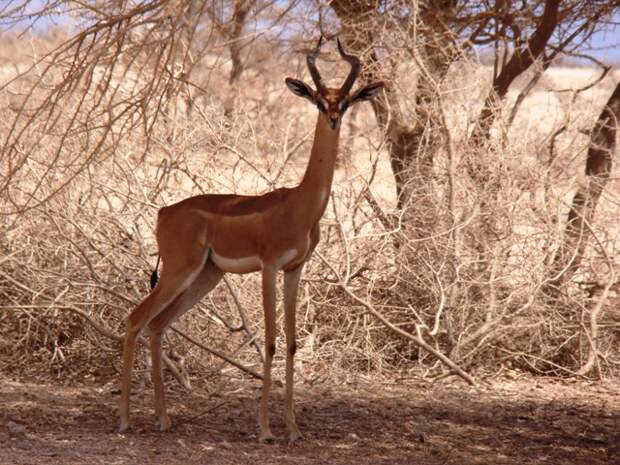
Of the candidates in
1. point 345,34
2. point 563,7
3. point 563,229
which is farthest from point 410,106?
point 563,7

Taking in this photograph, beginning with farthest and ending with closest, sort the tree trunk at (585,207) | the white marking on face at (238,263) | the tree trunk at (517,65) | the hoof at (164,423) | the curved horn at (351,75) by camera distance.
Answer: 1. the tree trunk at (517,65)
2. the tree trunk at (585,207)
3. the hoof at (164,423)
4. the white marking on face at (238,263)
5. the curved horn at (351,75)

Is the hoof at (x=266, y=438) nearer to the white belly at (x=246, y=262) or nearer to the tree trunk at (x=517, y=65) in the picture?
the white belly at (x=246, y=262)

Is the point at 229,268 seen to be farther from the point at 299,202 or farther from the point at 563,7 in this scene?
the point at 563,7

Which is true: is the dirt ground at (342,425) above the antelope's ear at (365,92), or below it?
below

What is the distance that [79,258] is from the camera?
25.6 feet

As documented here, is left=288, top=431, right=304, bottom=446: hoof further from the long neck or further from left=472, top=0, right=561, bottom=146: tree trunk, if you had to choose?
left=472, top=0, right=561, bottom=146: tree trunk

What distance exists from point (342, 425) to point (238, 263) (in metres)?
1.26

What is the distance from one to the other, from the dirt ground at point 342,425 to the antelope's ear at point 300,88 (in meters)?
1.98

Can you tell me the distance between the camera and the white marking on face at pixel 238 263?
Result: 611 centimetres

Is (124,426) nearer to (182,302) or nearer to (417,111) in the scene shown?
(182,302)

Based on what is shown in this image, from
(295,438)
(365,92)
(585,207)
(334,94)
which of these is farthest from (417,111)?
(295,438)

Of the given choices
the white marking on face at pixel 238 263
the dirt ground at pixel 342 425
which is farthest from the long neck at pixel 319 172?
the dirt ground at pixel 342 425

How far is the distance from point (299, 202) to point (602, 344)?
3.57 meters

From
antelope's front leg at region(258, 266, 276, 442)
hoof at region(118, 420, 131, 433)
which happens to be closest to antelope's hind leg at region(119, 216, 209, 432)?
hoof at region(118, 420, 131, 433)
